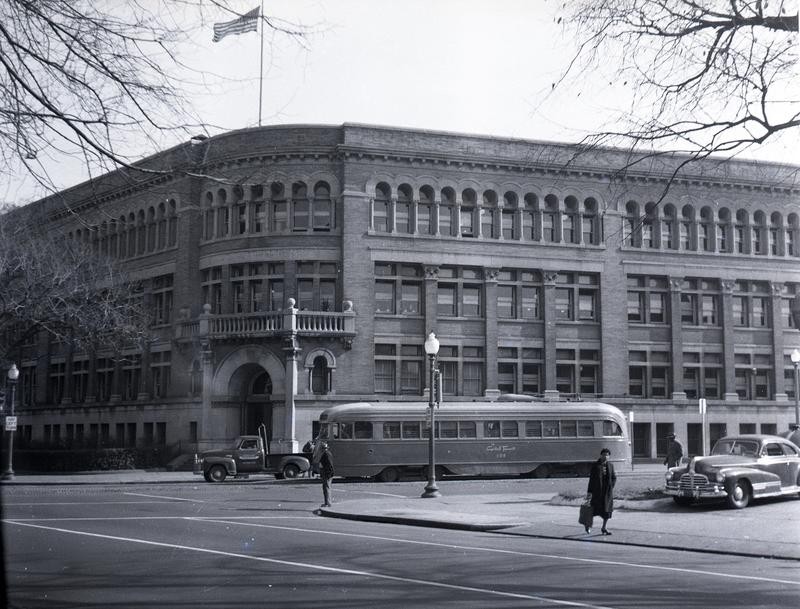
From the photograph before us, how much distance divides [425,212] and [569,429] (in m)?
13.4

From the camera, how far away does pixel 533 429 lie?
39844 millimetres

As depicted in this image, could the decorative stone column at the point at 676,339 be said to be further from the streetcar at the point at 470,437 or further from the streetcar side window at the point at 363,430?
the streetcar side window at the point at 363,430

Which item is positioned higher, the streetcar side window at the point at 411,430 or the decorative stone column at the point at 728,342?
the decorative stone column at the point at 728,342

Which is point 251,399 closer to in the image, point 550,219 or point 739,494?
point 550,219

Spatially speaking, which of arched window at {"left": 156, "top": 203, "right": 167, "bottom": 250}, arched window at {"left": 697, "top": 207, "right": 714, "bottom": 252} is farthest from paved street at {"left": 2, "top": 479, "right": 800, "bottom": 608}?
arched window at {"left": 697, "top": 207, "right": 714, "bottom": 252}

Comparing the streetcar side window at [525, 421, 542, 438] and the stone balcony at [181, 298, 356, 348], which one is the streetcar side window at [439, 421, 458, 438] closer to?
the streetcar side window at [525, 421, 542, 438]

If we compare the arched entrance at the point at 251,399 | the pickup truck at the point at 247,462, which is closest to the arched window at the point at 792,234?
the arched entrance at the point at 251,399

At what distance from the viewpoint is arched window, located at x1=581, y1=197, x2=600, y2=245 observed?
166 feet

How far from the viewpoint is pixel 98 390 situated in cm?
5653

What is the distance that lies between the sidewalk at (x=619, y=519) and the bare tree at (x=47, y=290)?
1476 cm

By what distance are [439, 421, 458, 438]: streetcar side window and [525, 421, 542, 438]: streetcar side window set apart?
116 inches

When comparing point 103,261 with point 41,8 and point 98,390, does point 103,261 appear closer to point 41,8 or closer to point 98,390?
point 98,390

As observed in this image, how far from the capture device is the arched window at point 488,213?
160 ft

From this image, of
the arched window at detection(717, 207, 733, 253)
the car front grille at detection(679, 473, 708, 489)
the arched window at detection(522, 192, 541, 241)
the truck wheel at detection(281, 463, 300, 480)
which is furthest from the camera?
the arched window at detection(717, 207, 733, 253)
